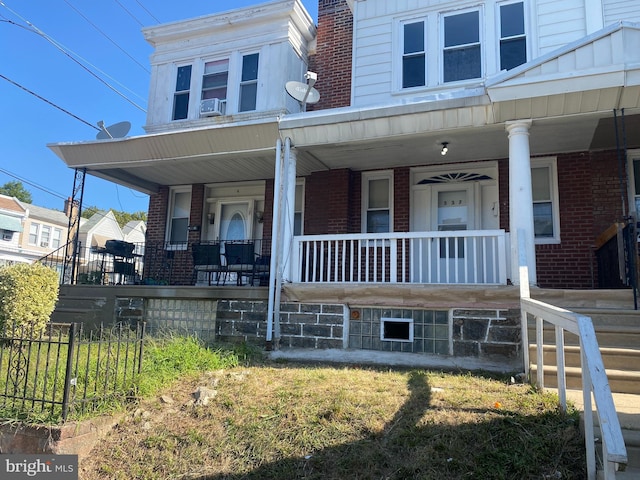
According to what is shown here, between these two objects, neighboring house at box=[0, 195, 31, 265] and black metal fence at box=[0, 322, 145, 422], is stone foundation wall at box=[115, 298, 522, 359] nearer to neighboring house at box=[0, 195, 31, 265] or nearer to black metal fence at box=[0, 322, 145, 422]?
black metal fence at box=[0, 322, 145, 422]

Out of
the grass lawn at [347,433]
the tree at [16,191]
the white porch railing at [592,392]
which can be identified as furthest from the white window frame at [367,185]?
the tree at [16,191]

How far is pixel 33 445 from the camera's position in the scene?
172 inches

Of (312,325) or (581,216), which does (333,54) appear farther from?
(312,325)

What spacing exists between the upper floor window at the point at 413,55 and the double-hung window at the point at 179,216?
568 centimetres

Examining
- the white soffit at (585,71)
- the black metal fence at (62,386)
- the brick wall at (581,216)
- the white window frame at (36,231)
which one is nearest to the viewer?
the black metal fence at (62,386)

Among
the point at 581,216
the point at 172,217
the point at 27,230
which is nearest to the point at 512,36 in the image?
the point at 581,216

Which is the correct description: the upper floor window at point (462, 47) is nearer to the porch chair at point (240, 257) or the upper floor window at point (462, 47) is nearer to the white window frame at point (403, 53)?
the white window frame at point (403, 53)

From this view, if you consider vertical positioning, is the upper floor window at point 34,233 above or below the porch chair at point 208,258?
above

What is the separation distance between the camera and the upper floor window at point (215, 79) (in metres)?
10.9

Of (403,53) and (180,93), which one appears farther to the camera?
(180,93)

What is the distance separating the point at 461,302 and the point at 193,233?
6.75m

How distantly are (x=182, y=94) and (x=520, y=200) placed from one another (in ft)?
26.5

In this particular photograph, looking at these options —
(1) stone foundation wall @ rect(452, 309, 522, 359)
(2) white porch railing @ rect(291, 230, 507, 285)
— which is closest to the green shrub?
(2) white porch railing @ rect(291, 230, 507, 285)

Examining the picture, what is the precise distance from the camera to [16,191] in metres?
57.5
